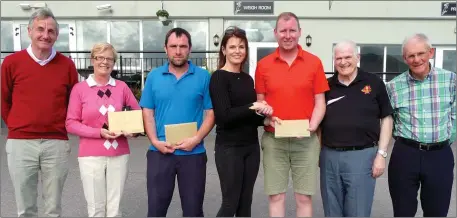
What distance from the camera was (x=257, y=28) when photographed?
47.1ft

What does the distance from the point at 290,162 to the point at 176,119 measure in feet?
3.47

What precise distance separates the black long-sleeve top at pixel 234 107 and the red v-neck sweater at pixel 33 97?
4.42ft

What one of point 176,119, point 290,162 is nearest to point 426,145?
point 290,162

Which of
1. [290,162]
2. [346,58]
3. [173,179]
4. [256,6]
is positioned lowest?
[173,179]

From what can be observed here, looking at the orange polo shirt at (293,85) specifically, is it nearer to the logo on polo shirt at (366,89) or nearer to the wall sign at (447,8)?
the logo on polo shirt at (366,89)

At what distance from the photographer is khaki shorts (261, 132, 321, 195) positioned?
3.27 metres

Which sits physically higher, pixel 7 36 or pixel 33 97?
pixel 7 36

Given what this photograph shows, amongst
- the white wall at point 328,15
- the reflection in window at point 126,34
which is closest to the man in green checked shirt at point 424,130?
the white wall at point 328,15

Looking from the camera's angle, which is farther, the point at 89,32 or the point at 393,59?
the point at 89,32

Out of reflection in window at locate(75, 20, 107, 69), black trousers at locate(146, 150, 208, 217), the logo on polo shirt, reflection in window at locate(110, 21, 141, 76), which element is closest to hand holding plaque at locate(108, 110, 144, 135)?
black trousers at locate(146, 150, 208, 217)

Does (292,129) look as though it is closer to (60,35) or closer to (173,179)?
(173,179)

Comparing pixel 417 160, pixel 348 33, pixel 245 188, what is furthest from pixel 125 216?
pixel 348 33

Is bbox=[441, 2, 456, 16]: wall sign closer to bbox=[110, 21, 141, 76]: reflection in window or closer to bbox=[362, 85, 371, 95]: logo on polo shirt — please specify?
bbox=[110, 21, 141, 76]: reflection in window

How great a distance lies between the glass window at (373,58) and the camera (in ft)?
46.8
